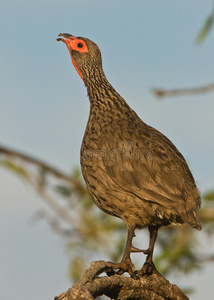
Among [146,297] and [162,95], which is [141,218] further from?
[162,95]

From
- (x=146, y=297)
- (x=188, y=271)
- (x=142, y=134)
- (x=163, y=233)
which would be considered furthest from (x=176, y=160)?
(x=163, y=233)

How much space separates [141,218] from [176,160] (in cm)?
89

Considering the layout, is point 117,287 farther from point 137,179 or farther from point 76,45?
point 76,45

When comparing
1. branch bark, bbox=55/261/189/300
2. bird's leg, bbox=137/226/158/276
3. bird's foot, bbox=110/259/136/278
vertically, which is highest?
bird's leg, bbox=137/226/158/276

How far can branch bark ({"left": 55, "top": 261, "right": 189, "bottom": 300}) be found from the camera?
5000mm

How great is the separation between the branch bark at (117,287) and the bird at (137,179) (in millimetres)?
561

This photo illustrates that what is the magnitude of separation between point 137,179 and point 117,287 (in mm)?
1710

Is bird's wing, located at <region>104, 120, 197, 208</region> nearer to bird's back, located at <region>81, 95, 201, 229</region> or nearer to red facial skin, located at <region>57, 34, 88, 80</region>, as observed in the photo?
bird's back, located at <region>81, 95, 201, 229</region>

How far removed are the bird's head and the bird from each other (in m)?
1.25

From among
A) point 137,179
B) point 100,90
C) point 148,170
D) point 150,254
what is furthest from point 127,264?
point 100,90

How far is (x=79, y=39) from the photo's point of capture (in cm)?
917

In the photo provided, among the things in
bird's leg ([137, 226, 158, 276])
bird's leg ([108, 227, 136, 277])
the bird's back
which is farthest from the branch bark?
the bird's back

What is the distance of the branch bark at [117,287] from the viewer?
5.00 m

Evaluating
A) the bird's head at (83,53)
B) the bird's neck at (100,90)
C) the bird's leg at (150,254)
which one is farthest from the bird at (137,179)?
the bird's head at (83,53)
